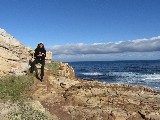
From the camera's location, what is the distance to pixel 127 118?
62.9 ft

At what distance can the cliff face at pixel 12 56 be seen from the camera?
23.8 metres

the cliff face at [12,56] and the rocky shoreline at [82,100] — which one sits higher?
the cliff face at [12,56]

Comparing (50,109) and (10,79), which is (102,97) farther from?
(10,79)

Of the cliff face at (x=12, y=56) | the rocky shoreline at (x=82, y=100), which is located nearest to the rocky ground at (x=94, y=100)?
the rocky shoreline at (x=82, y=100)

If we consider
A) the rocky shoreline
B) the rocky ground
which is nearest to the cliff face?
the rocky shoreline

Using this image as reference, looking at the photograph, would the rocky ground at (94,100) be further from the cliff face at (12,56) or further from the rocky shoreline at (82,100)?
the cliff face at (12,56)

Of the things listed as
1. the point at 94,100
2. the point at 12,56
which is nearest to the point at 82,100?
the point at 94,100

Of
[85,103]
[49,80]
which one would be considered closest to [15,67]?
[49,80]

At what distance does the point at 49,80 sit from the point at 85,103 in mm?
4575

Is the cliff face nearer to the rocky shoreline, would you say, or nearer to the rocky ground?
the rocky shoreline

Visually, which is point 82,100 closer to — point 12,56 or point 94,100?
point 94,100

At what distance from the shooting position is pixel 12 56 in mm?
25531

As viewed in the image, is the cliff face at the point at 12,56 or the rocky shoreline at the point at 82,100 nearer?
Result: the rocky shoreline at the point at 82,100

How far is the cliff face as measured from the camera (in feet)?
78.1
